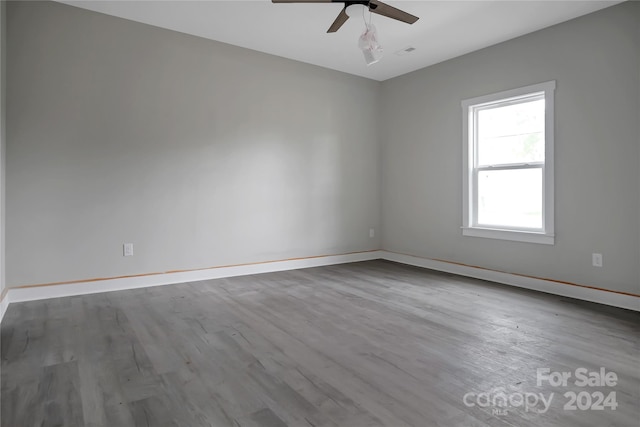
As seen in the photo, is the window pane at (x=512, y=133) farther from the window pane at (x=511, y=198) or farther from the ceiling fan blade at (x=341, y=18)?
the ceiling fan blade at (x=341, y=18)

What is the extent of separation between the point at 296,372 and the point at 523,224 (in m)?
3.24

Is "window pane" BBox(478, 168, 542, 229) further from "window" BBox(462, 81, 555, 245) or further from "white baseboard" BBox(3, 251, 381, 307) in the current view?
"white baseboard" BBox(3, 251, 381, 307)

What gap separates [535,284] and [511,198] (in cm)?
97

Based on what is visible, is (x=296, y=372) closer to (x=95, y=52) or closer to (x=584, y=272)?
(x=584, y=272)

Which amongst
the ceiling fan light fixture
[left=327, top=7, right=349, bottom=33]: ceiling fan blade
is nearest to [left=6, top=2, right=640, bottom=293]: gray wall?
[left=327, top=7, right=349, bottom=33]: ceiling fan blade

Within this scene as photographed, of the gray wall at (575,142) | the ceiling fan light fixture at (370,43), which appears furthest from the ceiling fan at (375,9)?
the gray wall at (575,142)

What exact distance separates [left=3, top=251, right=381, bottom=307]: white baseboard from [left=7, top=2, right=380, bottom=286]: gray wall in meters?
0.08

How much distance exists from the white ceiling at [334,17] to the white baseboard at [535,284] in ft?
8.55

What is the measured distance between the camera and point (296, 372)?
2.19m

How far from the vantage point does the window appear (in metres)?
4.02

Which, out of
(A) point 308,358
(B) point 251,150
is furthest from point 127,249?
(A) point 308,358

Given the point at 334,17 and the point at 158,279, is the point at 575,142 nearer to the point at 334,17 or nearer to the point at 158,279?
the point at 334,17

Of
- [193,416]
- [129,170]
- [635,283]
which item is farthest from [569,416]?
[129,170]

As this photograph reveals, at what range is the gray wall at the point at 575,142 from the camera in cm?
344
